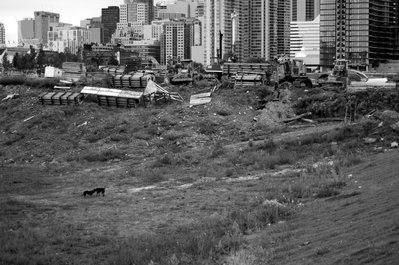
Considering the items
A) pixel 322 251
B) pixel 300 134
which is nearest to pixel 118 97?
pixel 300 134

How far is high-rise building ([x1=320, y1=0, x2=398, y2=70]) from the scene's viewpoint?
451ft

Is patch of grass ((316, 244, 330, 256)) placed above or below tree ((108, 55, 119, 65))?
below

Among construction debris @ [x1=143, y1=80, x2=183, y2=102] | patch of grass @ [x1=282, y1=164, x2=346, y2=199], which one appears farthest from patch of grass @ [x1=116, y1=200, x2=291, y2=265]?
construction debris @ [x1=143, y1=80, x2=183, y2=102]

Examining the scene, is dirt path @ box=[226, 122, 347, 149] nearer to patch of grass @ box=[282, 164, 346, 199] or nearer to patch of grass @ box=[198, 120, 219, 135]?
patch of grass @ box=[198, 120, 219, 135]

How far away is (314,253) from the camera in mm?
12172

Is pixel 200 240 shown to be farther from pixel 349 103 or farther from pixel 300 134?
pixel 349 103

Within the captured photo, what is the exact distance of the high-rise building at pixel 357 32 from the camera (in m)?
137

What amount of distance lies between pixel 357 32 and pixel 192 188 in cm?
12135

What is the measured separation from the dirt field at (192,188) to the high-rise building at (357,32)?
101 m

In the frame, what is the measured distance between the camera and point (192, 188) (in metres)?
23.3

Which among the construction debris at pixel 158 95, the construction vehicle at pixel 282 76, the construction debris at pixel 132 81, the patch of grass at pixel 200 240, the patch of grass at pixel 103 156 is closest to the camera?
→ the patch of grass at pixel 200 240

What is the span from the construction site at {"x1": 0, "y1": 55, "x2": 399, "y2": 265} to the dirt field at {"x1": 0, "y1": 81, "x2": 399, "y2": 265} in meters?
0.06

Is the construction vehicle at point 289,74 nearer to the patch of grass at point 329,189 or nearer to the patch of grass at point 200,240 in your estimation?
the patch of grass at point 329,189

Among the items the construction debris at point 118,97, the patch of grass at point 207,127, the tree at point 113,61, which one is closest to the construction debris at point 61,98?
the construction debris at point 118,97
